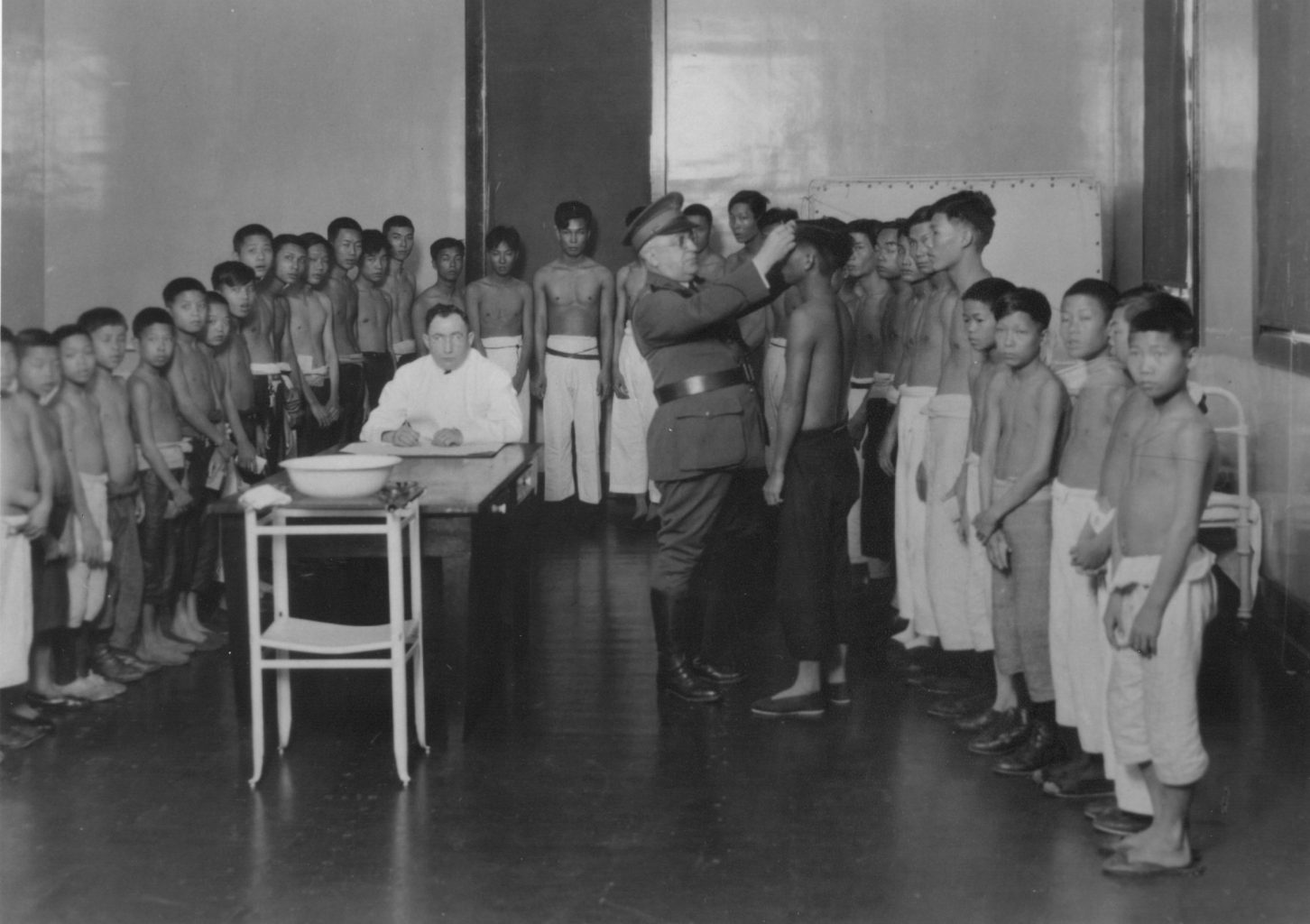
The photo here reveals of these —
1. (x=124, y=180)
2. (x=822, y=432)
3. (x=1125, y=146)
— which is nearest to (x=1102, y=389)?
(x=822, y=432)

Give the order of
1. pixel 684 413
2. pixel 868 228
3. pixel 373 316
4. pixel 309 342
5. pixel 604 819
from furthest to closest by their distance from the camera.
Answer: pixel 373 316 < pixel 309 342 < pixel 868 228 < pixel 684 413 < pixel 604 819

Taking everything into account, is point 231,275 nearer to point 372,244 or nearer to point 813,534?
point 372,244

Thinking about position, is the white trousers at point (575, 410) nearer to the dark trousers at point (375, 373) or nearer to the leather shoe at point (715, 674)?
the dark trousers at point (375, 373)

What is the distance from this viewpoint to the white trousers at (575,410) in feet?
27.3

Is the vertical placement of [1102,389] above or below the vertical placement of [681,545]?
above

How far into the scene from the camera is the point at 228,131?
8617 mm

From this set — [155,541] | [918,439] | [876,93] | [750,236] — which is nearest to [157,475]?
[155,541]

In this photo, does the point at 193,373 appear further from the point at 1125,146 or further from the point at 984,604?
the point at 1125,146

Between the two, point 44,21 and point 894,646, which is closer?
point 894,646

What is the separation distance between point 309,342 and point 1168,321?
5.11 m

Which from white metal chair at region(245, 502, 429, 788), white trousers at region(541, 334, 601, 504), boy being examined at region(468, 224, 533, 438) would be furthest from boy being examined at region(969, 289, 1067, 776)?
boy being examined at region(468, 224, 533, 438)

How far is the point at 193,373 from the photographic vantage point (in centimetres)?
542

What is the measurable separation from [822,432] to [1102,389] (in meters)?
1.01

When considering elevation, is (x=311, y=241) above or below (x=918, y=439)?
above
